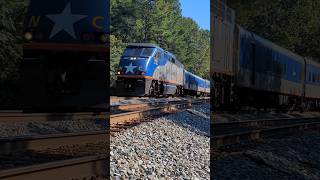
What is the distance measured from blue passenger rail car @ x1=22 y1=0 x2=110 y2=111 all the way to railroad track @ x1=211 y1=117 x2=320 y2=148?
6.49 feet

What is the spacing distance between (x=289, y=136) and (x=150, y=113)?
2812mm

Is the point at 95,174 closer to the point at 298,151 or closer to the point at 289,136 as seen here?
the point at 298,151

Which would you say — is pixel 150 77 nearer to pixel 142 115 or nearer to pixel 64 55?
pixel 64 55

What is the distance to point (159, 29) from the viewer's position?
13.0 ft

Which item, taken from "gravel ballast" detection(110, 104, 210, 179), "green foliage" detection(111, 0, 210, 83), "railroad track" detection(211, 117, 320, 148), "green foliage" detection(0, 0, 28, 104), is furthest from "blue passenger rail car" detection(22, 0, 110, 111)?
"green foliage" detection(0, 0, 28, 104)

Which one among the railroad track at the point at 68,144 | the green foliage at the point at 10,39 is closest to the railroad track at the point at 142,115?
the railroad track at the point at 68,144

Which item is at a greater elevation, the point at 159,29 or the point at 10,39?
the point at 10,39

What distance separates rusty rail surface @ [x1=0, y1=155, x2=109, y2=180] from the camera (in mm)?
4129

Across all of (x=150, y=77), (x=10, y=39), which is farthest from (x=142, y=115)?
(x=10, y=39)

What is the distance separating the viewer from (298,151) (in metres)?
7.40

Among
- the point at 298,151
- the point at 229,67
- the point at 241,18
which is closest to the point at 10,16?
the point at 229,67

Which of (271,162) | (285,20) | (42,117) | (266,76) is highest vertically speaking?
(285,20)

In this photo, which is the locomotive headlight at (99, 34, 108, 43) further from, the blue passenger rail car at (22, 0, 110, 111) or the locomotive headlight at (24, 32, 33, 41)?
the locomotive headlight at (24, 32, 33, 41)

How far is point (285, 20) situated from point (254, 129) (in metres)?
3.07
